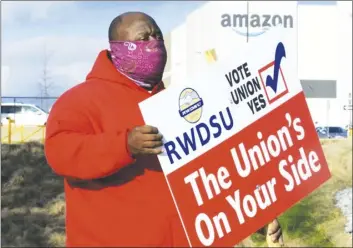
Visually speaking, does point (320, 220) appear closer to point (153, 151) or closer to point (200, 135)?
point (200, 135)

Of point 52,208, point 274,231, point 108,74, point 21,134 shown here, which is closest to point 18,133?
point 21,134

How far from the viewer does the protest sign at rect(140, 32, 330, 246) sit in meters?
1.80

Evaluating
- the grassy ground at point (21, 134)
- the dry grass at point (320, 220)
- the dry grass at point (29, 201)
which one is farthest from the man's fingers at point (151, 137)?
the grassy ground at point (21, 134)

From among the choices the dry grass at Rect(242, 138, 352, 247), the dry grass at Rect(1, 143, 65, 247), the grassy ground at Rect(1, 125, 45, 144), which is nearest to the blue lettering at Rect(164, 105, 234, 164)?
the dry grass at Rect(242, 138, 352, 247)

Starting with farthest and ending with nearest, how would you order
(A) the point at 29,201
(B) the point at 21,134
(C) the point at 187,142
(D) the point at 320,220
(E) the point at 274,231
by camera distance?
(B) the point at 21,134 < (A) the point at 29,201 < (D) the point at 320,220 < (E) the point at 274,231 < (C) the point at 187,142

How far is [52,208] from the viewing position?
1120cm

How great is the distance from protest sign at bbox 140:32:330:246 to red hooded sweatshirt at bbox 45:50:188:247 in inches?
2.3

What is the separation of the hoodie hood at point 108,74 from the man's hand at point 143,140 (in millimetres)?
162

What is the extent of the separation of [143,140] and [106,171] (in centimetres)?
11

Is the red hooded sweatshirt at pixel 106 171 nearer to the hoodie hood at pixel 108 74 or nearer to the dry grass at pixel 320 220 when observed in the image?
A: the hoodie hood at pixel 108 74

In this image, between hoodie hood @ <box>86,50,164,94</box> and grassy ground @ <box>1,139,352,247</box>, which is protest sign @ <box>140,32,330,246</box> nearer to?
hoodie hood @ <box>86,50,164,94</box>

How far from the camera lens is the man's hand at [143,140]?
1703 mm

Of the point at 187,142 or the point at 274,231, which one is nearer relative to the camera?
the point at 187,142

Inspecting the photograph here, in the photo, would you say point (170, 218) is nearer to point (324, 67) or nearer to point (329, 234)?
point (329, 234)
